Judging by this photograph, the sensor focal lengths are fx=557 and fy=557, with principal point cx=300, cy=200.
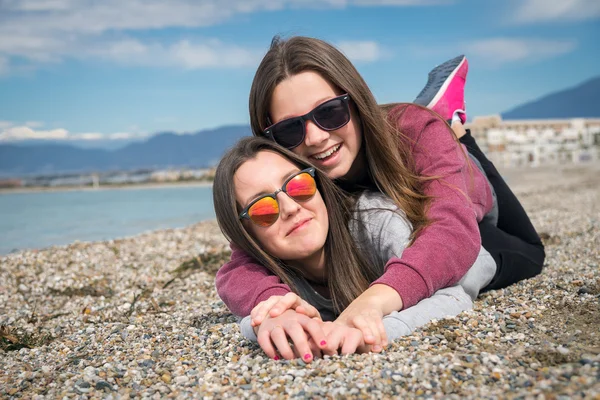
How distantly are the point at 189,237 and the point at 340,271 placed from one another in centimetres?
687

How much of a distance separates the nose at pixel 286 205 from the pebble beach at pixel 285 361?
29.3 inches

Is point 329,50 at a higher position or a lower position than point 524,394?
higher

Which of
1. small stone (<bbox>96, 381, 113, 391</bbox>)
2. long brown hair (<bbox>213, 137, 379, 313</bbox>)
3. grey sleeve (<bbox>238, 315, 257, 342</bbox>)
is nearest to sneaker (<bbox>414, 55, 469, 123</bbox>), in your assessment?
long brown hair (<bbox>213, 137, 379, 313</bbox>)

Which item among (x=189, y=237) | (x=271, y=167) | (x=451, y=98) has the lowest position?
(x=189, y=237)

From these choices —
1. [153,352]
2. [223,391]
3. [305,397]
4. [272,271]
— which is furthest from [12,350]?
[305,397]

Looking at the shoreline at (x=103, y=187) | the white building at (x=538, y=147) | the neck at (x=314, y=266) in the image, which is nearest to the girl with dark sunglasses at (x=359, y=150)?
the neck at (x=314, y=266)

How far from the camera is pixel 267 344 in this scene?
260 centimetres

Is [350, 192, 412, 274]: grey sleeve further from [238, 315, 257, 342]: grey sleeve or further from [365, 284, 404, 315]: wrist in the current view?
[238, 315, 257, 342]: grey sleeve

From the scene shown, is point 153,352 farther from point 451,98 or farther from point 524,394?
point 451,98

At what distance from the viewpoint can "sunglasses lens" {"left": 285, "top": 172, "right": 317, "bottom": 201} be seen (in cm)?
321

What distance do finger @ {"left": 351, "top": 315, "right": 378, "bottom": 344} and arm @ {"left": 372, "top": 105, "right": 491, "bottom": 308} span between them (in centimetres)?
33

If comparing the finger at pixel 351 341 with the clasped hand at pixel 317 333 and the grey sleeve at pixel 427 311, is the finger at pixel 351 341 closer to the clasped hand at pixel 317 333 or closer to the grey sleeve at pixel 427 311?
the clasped hand at pixel 317 333

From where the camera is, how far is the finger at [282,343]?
254 centimetres

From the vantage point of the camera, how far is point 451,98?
4465mm
